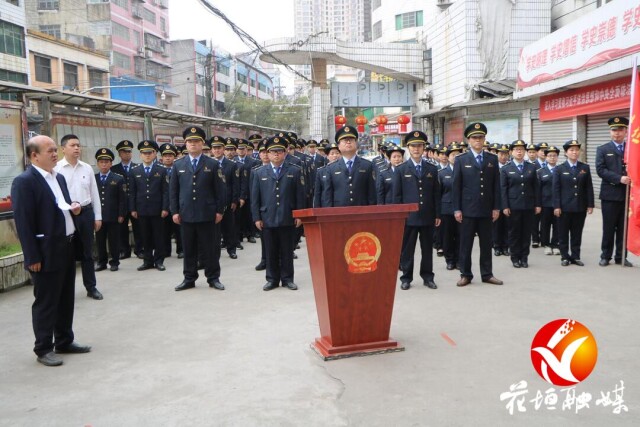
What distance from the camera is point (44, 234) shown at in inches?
161

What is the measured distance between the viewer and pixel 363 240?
3943 millimetres

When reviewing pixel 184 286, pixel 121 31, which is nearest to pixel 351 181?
pixel 184 286

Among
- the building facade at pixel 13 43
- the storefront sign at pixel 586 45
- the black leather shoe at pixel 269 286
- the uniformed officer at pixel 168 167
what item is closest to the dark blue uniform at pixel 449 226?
the black leather shoe at pixel 269 286

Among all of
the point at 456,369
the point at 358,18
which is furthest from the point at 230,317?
the point at 358,18

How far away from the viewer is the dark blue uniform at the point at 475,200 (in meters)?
6.40

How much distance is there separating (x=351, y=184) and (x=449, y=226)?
2298 mm

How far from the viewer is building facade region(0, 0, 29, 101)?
24.0m

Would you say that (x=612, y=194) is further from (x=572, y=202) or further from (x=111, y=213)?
(x=111, y=213)

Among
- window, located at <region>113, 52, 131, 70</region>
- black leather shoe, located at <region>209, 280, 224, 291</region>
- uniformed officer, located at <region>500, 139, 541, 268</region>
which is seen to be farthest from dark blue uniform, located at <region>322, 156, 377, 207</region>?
window, located at <region>113, 52, 131, 70</region>

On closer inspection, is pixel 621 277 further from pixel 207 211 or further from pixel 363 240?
pixel 207 211

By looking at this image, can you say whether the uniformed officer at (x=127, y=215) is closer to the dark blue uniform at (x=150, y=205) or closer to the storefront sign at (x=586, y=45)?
the dark blue uniform at (x=150, y=205)

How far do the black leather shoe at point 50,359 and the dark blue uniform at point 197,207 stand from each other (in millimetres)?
2390

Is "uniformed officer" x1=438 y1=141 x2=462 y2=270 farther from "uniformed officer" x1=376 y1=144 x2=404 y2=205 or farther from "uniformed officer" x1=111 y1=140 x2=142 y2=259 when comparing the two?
"uniformed officer" x1=111 y1=140 x2=142 y2=259

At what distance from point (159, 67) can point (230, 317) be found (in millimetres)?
39973
